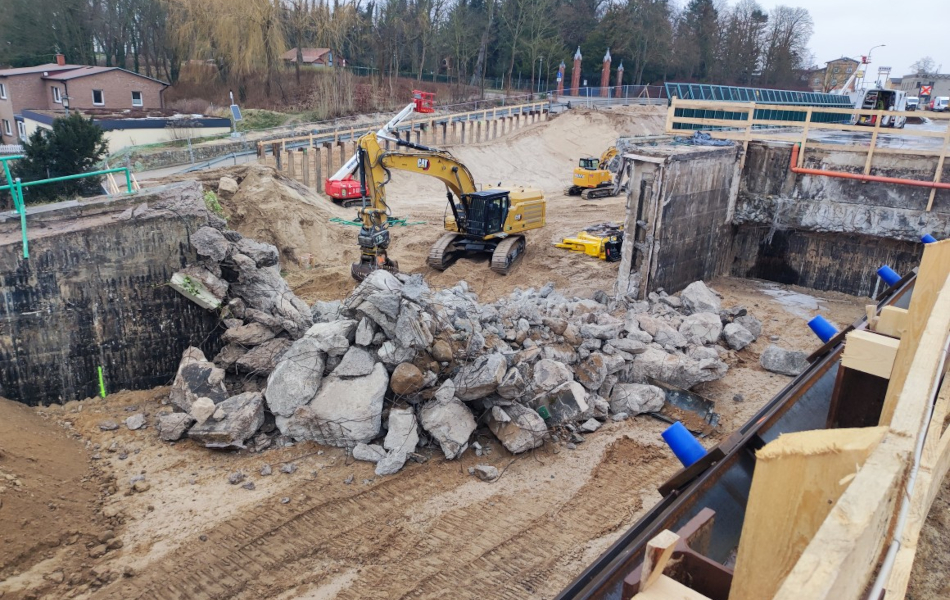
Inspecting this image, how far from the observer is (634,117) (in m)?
42.0

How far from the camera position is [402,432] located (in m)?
8.57

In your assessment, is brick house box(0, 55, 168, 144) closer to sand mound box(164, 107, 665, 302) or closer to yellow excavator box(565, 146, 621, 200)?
sand mound box(164, 107, 665, 302)

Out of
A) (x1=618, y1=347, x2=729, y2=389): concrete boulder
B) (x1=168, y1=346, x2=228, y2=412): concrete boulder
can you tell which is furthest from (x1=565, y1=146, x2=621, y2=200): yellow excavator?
(x1=168, y1=346, x2=228, y2=412): concrete boulder

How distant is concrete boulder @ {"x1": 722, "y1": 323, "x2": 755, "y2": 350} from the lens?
12.0 meters

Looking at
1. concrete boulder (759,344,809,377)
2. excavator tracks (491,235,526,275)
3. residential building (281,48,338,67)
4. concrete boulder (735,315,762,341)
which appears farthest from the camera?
residential building (281,48,338,67)

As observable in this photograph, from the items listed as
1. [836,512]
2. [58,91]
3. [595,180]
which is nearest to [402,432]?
[836,512]

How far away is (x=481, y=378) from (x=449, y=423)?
698 mm

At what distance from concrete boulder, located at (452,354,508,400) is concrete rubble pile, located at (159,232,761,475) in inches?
0.6

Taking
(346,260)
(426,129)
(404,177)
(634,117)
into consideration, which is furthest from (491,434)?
(634,117)

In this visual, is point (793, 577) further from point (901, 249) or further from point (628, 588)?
point (901, 249)

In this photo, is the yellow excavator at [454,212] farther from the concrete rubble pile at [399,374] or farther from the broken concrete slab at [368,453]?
the broken concrete slab at [368,453]

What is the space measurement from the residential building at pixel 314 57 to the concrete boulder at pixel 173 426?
131ft

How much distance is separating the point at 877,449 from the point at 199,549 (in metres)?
6.88

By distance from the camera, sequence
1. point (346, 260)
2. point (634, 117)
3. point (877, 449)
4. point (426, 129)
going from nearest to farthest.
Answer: point (877, 449), point (346, 260), point (426, 129), point (634, 117)
